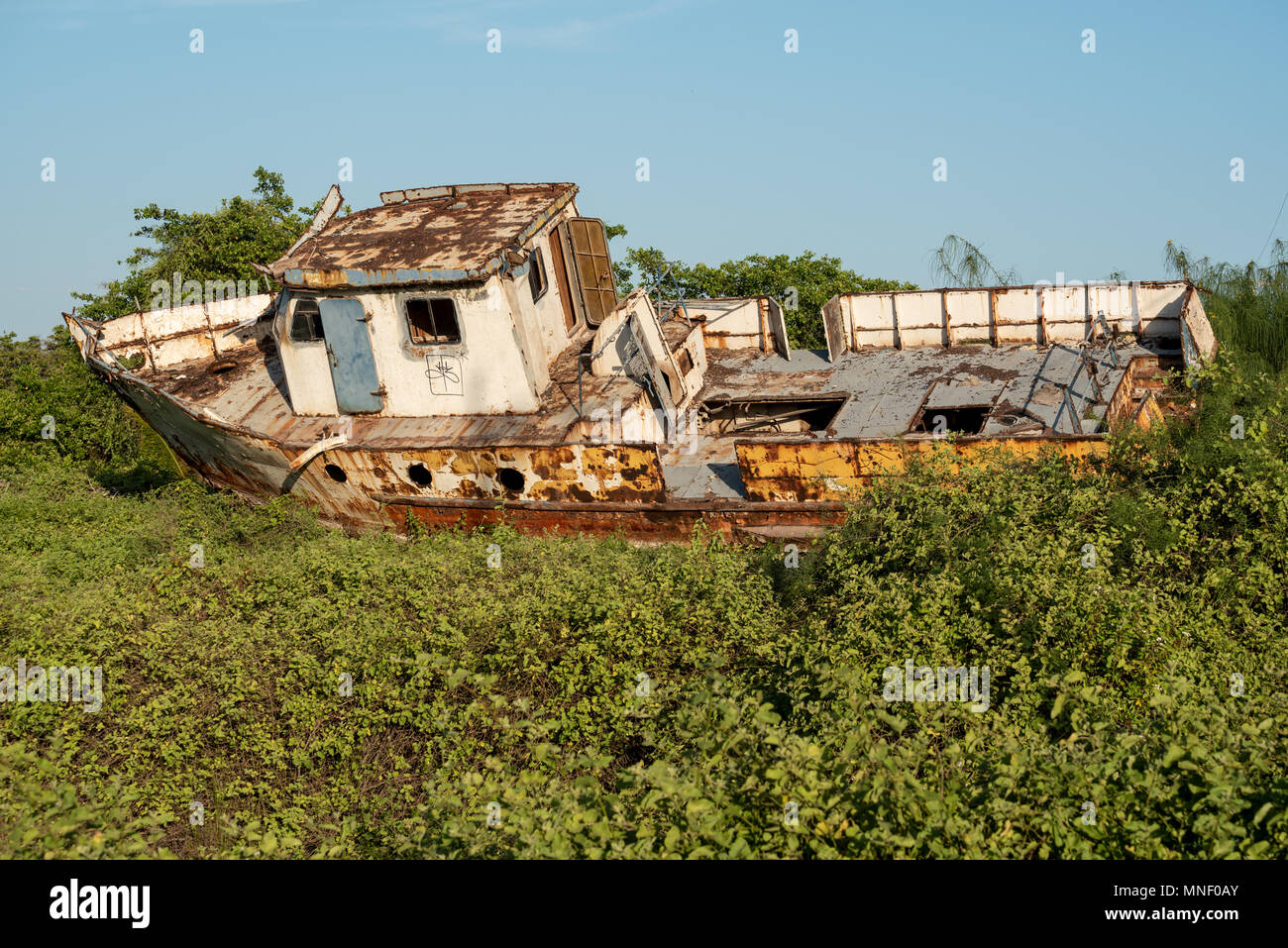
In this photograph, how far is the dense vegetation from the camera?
15.8 feet

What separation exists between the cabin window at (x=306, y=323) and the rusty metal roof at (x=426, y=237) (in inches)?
11.9

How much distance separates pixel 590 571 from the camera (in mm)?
8570

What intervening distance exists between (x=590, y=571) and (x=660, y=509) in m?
1.84

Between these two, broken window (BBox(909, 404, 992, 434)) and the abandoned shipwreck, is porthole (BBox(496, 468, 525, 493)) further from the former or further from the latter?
broken window (BBox(909, 404, 992, 434))

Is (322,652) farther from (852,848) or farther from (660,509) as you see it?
(852,848)

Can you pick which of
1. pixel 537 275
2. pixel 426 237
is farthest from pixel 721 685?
pixel 426 237

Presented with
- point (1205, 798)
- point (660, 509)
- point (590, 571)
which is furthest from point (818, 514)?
point (1205, 798)

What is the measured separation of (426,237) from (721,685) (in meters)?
7.27

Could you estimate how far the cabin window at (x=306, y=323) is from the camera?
11438 millimetres

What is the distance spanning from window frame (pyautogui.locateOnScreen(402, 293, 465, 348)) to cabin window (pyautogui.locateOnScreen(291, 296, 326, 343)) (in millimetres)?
982
